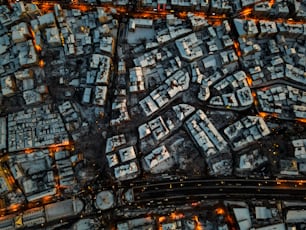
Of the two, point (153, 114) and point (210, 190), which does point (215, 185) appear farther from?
point (153, 114)

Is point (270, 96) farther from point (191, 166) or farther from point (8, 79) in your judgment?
point (8, 79)

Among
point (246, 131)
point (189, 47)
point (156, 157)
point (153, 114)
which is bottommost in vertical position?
point (156, 157)

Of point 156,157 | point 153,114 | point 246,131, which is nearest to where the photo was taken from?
point 156,157

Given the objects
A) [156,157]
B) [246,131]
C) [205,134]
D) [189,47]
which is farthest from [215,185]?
[189,47]

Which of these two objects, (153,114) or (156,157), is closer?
(156,157)

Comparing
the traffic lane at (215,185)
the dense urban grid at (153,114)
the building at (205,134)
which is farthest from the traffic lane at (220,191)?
the building at (205,134)

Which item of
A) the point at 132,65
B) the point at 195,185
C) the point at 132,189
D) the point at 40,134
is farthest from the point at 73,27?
the point at 195,185

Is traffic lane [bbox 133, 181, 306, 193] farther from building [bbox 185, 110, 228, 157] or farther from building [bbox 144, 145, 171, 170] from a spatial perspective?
building [bbox 185, 110, 228, 157]

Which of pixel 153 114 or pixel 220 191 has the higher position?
pixel 153 114

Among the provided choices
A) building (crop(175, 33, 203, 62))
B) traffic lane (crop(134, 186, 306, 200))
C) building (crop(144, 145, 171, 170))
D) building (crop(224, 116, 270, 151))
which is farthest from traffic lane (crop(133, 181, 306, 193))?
building (crop(175, 33, 203, 62))
